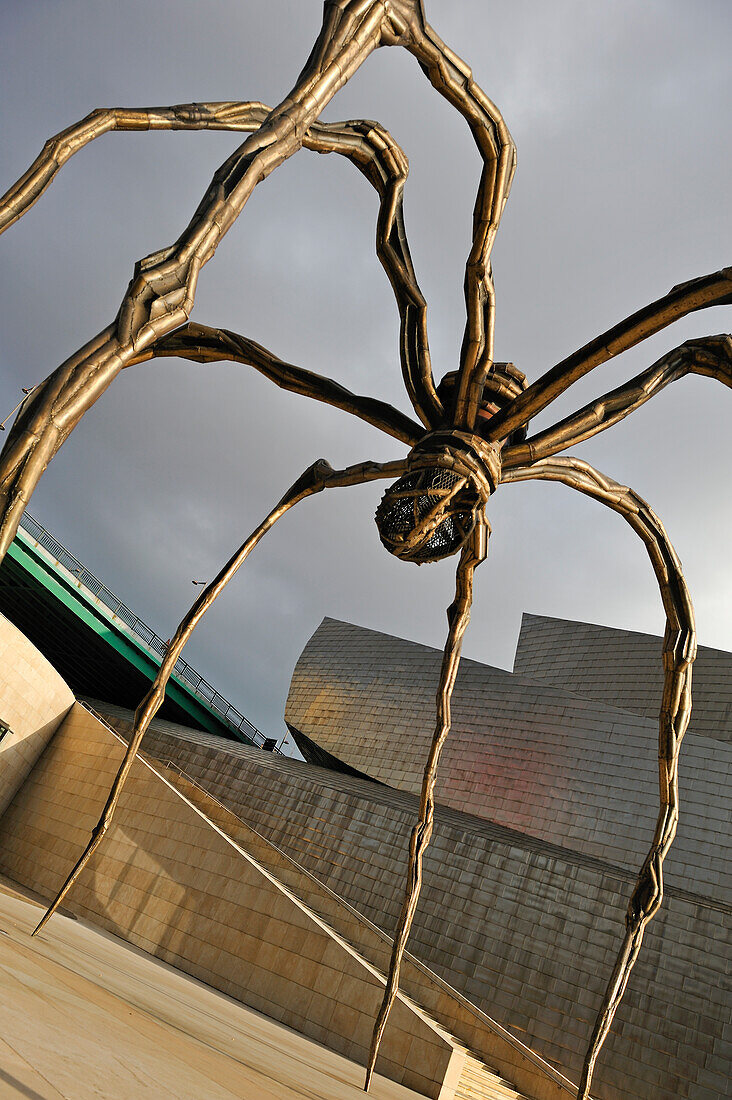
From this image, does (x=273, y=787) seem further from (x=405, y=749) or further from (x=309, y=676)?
(x=309, y=676)

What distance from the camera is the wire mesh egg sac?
3455 millimetres

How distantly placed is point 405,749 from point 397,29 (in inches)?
792

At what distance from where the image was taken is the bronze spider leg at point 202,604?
3990 mm

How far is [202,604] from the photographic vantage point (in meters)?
4.38

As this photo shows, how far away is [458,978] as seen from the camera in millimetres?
10656

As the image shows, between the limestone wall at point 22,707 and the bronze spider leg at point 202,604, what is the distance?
9.08 metres

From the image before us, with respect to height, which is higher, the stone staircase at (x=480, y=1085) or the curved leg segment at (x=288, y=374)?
the curved leg segment at (x=288, y=374)

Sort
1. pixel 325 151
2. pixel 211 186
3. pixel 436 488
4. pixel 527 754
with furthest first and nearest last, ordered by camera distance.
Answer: pixel 527 754
pixel 436 488
pixel 325 151
pixel 211 186

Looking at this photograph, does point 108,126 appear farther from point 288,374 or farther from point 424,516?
point 424,516

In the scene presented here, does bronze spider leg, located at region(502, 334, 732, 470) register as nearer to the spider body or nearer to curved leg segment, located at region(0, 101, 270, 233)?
the spider body

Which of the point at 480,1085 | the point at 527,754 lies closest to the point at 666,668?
the point at 480,1085

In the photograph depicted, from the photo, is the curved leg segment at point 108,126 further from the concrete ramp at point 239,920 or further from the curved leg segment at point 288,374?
the concrete ramp at point 239,920

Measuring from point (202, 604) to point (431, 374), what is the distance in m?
2.03

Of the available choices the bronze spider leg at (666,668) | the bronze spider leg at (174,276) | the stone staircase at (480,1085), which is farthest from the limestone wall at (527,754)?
the bronze spider leg at (174,276)
